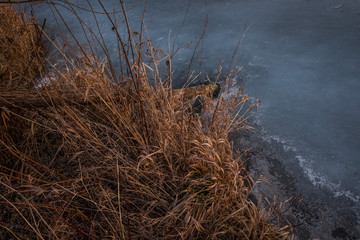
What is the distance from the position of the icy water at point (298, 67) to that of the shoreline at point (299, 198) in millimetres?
13

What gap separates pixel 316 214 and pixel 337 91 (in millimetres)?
1254

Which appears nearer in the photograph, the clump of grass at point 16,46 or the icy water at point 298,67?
the icy water at point 298,67

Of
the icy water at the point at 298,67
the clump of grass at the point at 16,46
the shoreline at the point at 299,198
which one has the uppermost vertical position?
the clump of grass at the point at 16,46

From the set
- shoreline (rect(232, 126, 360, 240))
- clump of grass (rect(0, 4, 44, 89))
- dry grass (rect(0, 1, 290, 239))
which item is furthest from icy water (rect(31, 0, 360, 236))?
clump of grass (rect(0, 4, 44, 89))

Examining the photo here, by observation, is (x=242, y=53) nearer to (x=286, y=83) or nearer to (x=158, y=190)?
(x=286, y=83)

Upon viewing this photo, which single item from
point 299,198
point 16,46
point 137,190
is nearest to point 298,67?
point 299,198

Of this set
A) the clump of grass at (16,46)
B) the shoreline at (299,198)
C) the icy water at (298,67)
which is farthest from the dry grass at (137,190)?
the clump of grass at (16,46)

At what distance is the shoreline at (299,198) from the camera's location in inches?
55.6

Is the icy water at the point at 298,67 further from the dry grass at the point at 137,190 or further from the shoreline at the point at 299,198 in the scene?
the dry grass at the point at 137,190

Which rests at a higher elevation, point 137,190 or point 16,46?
point 16,46

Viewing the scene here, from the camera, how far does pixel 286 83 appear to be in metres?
2.44

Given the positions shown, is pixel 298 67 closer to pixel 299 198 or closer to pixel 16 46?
pixel 299 198

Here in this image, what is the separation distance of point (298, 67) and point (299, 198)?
4.95ft

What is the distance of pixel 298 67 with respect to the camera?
2.58m
